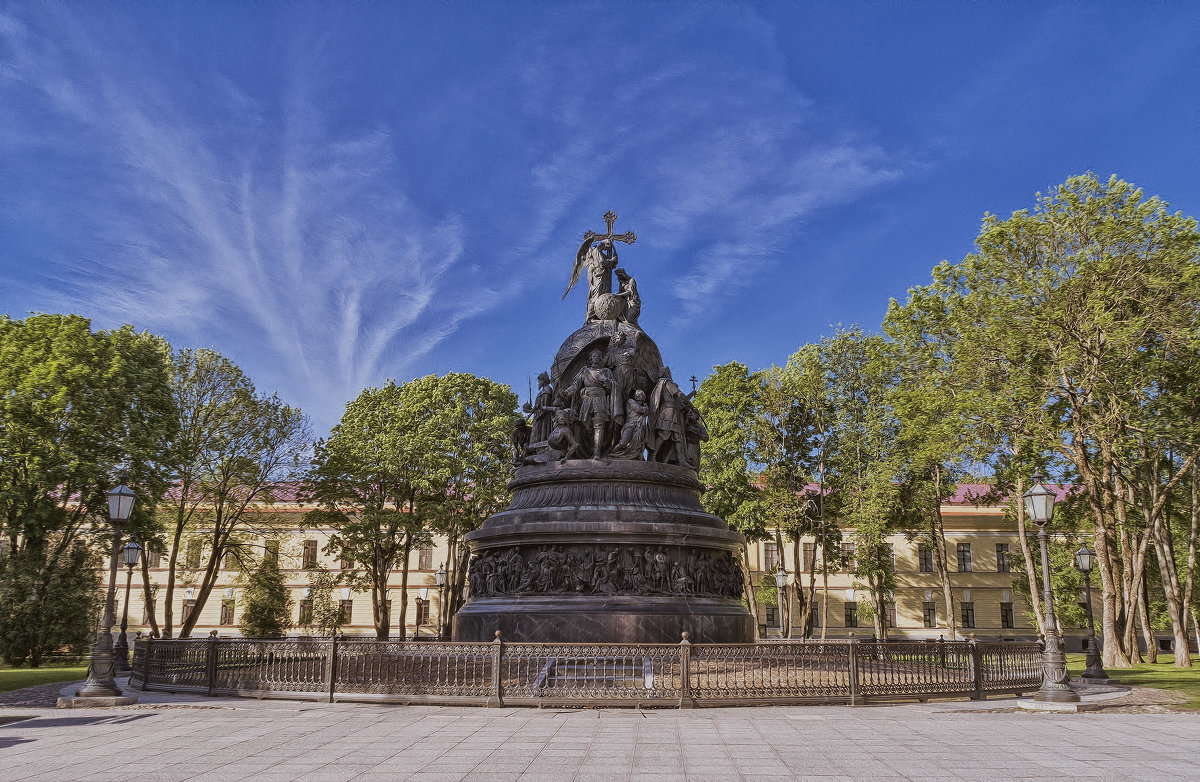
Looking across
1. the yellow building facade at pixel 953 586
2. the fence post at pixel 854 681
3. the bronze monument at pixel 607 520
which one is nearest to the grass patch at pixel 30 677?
the bronze monument at pixel 607 520

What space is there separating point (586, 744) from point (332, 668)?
607 centimetres

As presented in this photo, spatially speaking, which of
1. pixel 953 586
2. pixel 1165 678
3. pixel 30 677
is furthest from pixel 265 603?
pixel 953 586

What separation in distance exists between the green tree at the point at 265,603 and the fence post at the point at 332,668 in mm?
26435

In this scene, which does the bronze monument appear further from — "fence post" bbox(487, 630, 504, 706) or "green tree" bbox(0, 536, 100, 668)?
"green tree" bbox(0, 536, 100, 668)

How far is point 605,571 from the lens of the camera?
18109mm

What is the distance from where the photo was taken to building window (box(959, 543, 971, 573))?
53.1 metres

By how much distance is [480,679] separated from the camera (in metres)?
13.5

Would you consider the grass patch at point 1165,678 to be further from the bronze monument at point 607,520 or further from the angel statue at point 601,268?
the angel statue at point 601,268

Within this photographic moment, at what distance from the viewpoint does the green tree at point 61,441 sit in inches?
1057

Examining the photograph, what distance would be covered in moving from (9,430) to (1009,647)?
29402 mm

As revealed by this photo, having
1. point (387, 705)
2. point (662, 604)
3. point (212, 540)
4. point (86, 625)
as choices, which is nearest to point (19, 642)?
point (86, 625)

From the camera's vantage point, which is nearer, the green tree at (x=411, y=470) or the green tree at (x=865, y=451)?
the green tree at (x=865, y=451)

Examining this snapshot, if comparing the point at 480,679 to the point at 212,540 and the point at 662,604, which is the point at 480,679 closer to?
the point at 662,604

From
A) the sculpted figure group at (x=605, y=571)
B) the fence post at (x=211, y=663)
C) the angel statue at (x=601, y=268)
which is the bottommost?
the fence post at (x=211, y=663)
